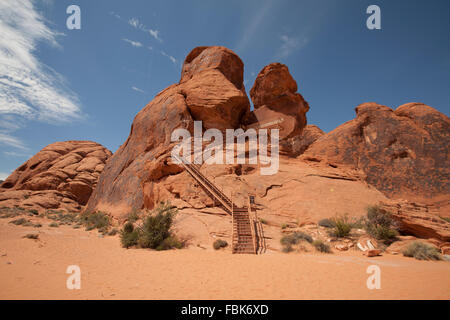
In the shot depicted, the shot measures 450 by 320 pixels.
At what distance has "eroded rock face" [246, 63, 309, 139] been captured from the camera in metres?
22.5

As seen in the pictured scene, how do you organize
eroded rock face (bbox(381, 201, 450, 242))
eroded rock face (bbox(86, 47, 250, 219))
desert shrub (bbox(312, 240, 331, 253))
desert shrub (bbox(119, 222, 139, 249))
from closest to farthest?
eroded rock face (bbox(381, 201, 450, 242)), desert shrub (bbox(312, 240, 331, 253)), desert shrub (bbox(119, 222, 139, 249)), eroded rock face (bbox(86, 47, 250, 219))

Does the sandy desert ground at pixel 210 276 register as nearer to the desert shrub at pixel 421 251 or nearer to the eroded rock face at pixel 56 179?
the desert shrub at pixel 421 251

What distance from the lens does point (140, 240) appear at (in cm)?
1027

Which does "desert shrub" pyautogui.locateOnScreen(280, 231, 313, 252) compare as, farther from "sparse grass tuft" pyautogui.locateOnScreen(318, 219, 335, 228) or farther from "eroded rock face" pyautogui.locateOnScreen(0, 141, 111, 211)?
"eroded rock face" pyautogui.locateOnScreen(0, 141, 111, 211)

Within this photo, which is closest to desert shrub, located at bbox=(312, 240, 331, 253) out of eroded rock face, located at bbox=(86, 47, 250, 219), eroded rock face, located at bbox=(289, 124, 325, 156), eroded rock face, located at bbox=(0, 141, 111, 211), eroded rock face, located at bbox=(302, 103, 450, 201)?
eroded rock face, located at bbox=(86, 47, 250, 219)

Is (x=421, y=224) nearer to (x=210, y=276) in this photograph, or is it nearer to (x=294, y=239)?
(x=294, y=239)

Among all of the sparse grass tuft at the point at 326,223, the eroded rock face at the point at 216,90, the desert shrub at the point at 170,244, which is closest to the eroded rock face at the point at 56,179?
the eroded rock face at the point at 216,90

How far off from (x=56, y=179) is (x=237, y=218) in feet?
115

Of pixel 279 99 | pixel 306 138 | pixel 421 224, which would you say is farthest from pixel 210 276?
pixel 306 138

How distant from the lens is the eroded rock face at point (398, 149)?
1941cm

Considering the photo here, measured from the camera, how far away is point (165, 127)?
19.7 metres

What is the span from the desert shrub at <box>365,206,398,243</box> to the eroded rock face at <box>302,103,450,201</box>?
10.6 m

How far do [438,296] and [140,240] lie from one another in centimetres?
1045

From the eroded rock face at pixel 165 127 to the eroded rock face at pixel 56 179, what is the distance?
12.1 metres
